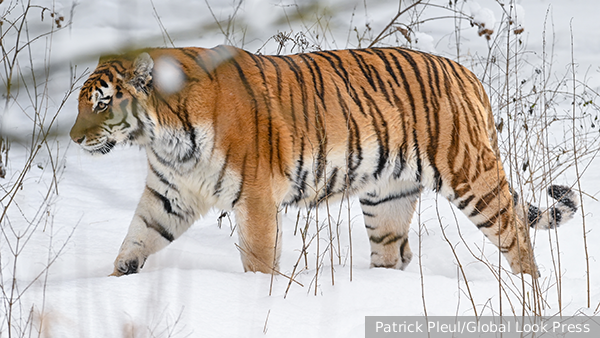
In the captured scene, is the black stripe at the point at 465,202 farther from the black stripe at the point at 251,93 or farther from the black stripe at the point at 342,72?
the black stripe at the point at 251,93

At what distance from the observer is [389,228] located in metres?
3.92

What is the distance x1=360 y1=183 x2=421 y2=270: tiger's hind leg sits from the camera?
12.8 feet

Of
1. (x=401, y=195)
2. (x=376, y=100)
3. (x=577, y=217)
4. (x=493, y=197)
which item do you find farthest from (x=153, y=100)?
(x=577, y=217)

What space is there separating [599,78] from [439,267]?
16.7 feet

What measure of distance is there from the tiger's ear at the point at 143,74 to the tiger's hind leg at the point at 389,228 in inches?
59.6

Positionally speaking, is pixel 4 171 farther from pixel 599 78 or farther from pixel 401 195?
pixel 599 78

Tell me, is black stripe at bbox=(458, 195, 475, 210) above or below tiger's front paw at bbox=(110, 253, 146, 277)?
above

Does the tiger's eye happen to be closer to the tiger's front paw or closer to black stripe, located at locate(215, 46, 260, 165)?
black stripe, located at locate(215, 46, 260, 165)

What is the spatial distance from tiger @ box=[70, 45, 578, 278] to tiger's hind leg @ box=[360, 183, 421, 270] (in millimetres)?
105

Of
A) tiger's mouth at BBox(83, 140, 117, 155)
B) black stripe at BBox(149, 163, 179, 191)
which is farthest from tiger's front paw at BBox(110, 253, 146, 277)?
tiger's mouth at BBox(83, 140, 117, 155)

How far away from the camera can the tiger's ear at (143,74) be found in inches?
116

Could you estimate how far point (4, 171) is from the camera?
472 cm

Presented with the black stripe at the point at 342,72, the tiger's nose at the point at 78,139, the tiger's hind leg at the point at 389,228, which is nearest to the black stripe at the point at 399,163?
the black stripe at the point at 342,72

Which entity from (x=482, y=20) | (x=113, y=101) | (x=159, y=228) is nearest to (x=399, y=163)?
(x=482, y=20)
